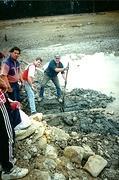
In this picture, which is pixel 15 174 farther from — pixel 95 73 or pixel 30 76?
pixel 95 73

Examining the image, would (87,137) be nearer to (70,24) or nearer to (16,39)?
(16,39)

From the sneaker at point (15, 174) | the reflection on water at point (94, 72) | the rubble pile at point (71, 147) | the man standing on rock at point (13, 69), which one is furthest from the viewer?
the reflection on water at point (94, 72)

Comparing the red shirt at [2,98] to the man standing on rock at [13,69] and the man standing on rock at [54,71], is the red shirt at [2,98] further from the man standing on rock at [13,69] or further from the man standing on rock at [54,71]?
the man standing on rock at [54,71]

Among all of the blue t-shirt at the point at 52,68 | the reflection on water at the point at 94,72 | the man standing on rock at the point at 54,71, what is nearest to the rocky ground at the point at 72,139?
the man standing on rock at the point at 54,71

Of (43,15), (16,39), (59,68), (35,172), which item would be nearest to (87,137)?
(35,172)

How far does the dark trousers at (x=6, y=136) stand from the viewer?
14.7ft

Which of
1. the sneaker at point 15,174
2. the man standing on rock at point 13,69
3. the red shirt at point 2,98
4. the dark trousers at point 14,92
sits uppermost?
the red shirt at point 2,98

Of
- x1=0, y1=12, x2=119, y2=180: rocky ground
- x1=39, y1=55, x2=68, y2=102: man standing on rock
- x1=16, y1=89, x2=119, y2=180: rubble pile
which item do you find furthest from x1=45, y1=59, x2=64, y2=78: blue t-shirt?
x1=16, y1=89, x2=119, y2=180: rubble pile

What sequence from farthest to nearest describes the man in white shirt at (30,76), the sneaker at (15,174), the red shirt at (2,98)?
1. the man in white shirt at (30,76)
2. the sneaker at (15,174)
3. the red shirt at (2,98)

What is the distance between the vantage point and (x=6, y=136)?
457cm

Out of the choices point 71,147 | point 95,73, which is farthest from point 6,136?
point 95,73

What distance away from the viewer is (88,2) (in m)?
24.4

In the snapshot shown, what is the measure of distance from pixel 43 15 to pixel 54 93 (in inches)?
632

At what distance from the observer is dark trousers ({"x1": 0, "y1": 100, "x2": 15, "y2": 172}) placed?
4.48 m
